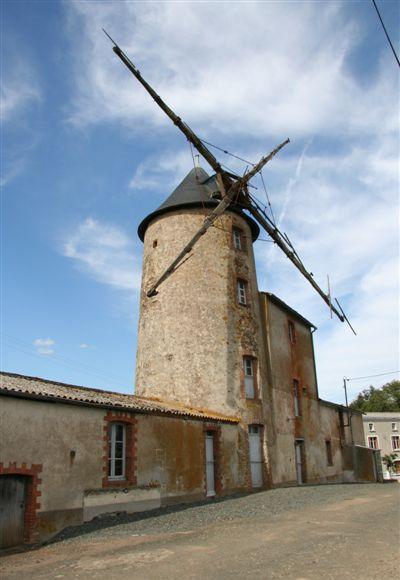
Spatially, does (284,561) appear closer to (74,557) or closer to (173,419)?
(74,557)

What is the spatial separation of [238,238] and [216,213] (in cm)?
266

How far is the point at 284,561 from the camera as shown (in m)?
7.70

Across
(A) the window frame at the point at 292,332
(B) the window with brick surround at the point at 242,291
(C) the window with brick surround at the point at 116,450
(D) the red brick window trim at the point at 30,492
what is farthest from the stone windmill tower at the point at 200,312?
(D) the red brick window trim at the point at 30,492

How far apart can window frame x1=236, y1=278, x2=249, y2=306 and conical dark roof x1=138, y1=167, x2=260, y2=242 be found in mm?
3441

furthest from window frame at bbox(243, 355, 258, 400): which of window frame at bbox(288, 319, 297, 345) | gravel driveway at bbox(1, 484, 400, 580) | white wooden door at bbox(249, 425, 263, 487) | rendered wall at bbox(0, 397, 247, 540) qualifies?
gravel driveway at bbox(1, 484, 400, 580)

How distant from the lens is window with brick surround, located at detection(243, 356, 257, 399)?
20141 mm

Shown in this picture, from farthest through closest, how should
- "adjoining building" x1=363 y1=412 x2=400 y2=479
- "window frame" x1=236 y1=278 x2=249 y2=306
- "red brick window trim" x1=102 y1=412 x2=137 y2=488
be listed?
"adjoining building" x1=363 y1=412 x2=400 y2=479 < "window frame" x1=236 y1=278 x2=249 y2=306 < "red brick window trim" x1=102 y1=412 x2=137 y2=488

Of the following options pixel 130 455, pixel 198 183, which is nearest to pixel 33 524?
pixel 130 455

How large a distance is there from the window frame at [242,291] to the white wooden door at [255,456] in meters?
5.36

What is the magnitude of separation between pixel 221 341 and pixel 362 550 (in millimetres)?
12109

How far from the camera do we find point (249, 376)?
20.5 meters

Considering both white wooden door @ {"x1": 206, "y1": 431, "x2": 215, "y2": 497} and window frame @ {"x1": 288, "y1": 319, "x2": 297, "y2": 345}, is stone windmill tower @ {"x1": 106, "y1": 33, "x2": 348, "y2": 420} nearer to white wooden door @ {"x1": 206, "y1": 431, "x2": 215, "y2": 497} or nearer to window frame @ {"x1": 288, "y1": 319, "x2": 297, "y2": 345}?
white wooden door @ {"x1": 206, "y1": 431, "x2": 215, "y2": 497}

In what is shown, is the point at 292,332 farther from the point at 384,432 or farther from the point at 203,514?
the point at 384,432

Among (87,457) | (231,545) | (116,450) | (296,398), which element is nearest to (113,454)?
(116,450)
